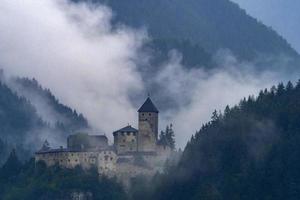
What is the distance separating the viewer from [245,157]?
183375 millimetres

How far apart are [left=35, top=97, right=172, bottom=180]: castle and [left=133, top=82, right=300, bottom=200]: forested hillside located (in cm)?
348

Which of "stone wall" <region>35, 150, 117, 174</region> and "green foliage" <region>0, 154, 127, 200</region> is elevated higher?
"stone wall" <region>35, 150, 117, 174</region>

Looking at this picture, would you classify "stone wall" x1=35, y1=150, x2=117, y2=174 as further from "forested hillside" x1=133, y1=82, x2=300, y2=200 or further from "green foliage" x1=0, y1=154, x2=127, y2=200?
"forested hillside" x1=133, y1=82, x2=300, y2=200

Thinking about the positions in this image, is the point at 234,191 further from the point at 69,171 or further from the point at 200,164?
the point at 69,171

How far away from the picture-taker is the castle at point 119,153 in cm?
19200

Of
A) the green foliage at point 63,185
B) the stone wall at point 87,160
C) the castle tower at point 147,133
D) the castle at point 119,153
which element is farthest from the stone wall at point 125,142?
the green foliage at point 63,185

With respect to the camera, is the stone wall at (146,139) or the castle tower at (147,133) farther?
the castle tower at (147,133)

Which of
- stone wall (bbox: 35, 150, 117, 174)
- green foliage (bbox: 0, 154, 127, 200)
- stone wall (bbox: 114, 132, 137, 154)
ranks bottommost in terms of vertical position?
green foliage (bbox: 0, 154, 127, 200)

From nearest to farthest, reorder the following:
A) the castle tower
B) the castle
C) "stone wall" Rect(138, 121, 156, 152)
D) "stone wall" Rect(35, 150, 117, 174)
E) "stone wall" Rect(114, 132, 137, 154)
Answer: "stone wall" Rect(35, 150, 117, 174)
the castle
"stone wall" Rect(114, 132, 137, 154)
"stone wall" Rect(138, 121, 156, 152)
the castle tower

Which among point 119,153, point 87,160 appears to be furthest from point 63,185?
point 119,153

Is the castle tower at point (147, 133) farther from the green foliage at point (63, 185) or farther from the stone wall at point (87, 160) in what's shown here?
the green foliage at point (63, 185)

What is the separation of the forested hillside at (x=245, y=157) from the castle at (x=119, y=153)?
3.48 metres

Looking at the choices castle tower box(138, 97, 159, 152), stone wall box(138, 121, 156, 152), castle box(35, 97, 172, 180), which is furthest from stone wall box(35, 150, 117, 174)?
castle tower box(138, 97, 159, 152)

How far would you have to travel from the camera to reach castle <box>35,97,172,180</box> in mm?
192000
